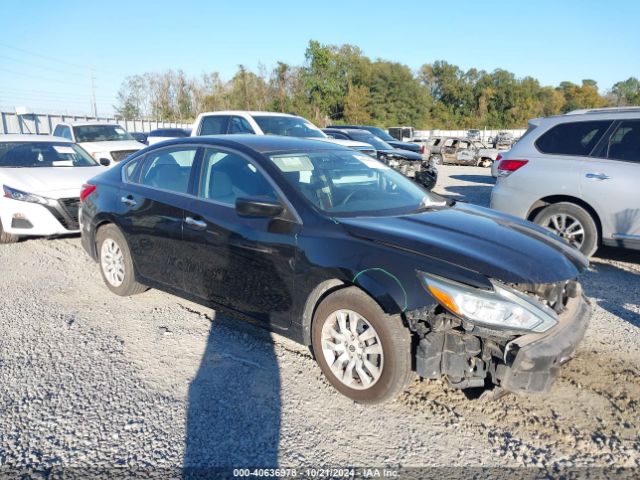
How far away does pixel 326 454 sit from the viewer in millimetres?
2629

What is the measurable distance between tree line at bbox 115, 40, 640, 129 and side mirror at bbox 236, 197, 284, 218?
56.8 meters

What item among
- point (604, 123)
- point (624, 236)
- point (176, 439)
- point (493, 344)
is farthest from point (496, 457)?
point (604, 123)

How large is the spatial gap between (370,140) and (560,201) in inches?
362

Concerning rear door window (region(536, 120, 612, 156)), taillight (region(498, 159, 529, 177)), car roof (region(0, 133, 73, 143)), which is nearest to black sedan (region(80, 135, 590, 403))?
taillight (region(498, 159, 529, 177))

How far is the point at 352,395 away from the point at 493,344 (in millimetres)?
940

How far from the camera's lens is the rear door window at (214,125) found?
387 inches

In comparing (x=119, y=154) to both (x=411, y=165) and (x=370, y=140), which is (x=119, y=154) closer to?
(x=370, y=140)

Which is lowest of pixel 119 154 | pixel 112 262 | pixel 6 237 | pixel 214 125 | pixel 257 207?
pixel 6 237

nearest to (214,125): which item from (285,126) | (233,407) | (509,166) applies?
(285,126)

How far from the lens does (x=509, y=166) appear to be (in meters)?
6.54

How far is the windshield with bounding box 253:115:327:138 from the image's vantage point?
32.0 ft

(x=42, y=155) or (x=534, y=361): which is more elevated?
(x=42, y=155)

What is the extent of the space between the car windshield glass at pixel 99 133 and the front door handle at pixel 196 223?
10.2 metres

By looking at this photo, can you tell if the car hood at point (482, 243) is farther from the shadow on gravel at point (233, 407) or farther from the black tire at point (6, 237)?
the black tire at point (6, 237)
